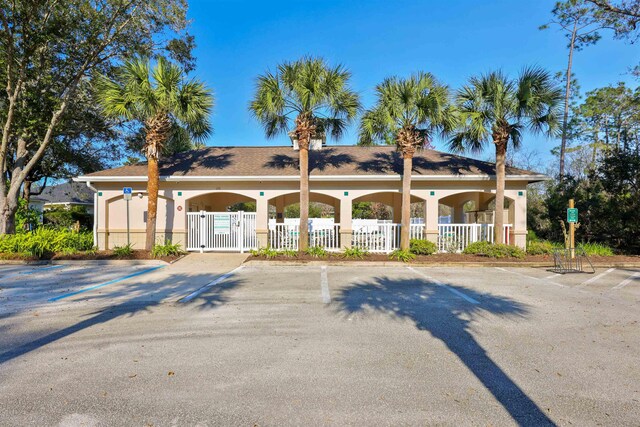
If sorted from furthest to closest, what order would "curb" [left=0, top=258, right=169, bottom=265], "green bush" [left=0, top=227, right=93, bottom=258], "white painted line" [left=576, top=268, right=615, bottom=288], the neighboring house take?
the neighboring house → "green bush" [left=0, top=227, right=93, bottom=258] → "curb" [left=0, top=258, right=169, bottom=265] → "white painted line" [left=576, top=268, right=615, bottom=288]

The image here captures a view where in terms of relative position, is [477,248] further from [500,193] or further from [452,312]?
[452,312]

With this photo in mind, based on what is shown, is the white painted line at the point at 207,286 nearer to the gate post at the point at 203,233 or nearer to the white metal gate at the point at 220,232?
the white metal gate at the point at 220,232

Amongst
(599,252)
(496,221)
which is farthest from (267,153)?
(599,252)

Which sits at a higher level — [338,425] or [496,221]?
[496,221]

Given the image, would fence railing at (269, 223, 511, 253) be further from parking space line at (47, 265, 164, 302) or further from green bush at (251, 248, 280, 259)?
parking space line at (47, 265, 164, 302)

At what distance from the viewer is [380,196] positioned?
19.2 meters

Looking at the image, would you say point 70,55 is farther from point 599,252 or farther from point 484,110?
point 599,252

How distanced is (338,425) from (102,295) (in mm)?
6576

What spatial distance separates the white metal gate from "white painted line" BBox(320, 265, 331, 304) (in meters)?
4.34

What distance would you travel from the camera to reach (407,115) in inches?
512

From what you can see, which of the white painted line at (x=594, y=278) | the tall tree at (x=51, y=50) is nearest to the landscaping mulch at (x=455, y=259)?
the white painted line at (x=594, y=278)

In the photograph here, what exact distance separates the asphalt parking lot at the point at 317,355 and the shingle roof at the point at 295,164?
287 inches

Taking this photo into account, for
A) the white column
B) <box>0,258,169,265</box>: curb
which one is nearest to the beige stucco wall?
the white column

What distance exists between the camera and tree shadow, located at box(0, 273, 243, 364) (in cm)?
463
